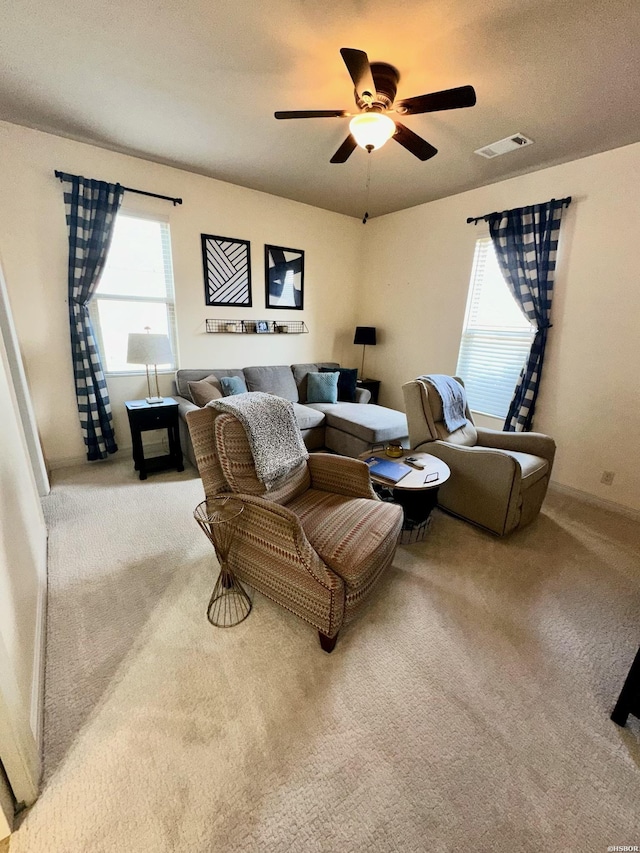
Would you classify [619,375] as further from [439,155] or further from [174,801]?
[174,801]

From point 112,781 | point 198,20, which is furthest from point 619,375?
point 112,781

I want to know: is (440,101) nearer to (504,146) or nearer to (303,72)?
(303,72)

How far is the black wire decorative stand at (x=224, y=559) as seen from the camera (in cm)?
151

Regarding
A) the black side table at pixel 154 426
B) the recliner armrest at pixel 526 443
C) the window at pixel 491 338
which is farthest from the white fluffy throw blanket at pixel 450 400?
the black side table at pixel 154 426

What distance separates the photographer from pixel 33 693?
1.19 meters

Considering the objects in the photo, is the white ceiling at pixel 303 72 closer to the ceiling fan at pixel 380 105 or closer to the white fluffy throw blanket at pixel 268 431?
the ceiling fan at pixel 380 105

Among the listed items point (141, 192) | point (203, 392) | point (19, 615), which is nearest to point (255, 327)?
point (203, 392)

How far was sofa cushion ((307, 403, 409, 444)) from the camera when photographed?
310 cm

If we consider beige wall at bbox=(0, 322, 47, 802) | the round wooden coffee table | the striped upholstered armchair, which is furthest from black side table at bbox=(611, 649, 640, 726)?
beige wall at bbox=(0, 322, 47, 802)

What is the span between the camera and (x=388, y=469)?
2123mm

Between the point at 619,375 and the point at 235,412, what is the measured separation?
9.68 ft

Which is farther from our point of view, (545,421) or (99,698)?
(545,421)

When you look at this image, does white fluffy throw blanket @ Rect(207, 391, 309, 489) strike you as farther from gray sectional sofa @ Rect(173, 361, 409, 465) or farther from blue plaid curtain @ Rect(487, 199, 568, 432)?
blue plaid curtain @ Rect(487, 199, 568, 432)

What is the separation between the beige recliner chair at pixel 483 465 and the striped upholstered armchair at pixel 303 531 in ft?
2.64
